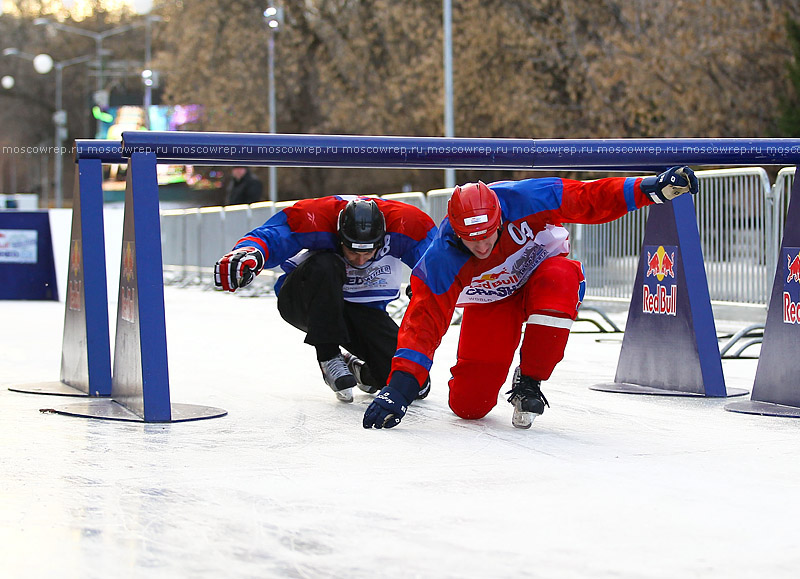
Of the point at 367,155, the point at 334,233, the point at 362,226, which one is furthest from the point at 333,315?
the point at 367,155

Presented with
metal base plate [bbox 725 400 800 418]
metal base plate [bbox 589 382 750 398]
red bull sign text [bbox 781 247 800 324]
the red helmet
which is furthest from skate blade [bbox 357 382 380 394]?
red bull sign text [bbox 781 247 800 324]

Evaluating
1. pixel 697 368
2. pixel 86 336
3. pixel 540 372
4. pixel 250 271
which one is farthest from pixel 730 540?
pixel 86 336

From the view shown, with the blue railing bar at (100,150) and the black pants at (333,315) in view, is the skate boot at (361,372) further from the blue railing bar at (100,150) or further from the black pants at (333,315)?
the blue railing bar at (100,150)

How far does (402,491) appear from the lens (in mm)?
3768

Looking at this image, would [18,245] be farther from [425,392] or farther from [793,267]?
[793,267]

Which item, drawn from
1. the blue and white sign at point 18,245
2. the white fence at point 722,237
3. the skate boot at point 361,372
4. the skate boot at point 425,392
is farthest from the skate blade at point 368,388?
the blue and white sign at point 18,245

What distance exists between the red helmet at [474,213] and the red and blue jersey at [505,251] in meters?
0.24

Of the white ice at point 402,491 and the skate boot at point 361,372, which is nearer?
the white ice at point 402,491

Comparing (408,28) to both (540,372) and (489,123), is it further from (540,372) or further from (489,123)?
(540,372)

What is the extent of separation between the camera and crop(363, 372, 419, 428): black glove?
16.0 ft

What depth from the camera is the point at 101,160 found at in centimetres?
601

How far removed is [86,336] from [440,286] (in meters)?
2.11

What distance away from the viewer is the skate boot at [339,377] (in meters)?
5.87

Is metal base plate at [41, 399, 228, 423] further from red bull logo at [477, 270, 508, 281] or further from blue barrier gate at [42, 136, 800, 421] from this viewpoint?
red bull logo at [477, 270, 508, 281]
